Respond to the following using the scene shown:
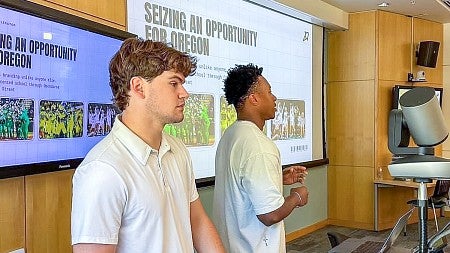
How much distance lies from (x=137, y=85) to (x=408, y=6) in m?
5.20

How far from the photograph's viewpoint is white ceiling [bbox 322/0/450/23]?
548 centimetres

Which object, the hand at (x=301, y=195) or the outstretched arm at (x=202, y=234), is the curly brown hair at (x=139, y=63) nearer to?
the outstretched arm at (x=202, y=234)

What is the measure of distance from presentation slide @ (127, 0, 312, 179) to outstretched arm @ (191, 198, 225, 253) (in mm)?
1859

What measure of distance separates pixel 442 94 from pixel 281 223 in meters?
5.55

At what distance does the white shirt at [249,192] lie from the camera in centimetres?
187

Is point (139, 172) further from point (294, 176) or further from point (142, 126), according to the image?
point (294, 176)

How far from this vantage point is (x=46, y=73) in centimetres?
205

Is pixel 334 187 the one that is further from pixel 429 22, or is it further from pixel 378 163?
pixel 429 22

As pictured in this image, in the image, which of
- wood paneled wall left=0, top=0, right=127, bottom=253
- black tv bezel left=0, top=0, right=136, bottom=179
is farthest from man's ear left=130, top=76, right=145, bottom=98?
wood paneled wall left=0, top=0, right=127, bottom=253

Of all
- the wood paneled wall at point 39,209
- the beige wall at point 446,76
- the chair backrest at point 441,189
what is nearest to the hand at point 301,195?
the wood paneled wall at point 39,209

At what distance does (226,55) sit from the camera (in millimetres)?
4168

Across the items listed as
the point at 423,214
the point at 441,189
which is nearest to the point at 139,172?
the point at 423,214

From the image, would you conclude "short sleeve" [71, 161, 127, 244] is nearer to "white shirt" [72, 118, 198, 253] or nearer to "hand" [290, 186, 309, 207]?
"white shirt" [72, 118, 198, 253]

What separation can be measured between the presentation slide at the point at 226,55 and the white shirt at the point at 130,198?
76.2 inches
